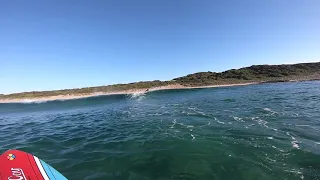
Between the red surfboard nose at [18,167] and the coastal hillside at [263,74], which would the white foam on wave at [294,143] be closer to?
the red surfboard nose at [18,167]

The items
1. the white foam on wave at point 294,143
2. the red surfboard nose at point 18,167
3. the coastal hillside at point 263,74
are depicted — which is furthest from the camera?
the coastal hillside at point 263,74

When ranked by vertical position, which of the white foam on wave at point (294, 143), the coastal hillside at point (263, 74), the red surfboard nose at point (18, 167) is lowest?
the white foam on wave at point (294, 143)

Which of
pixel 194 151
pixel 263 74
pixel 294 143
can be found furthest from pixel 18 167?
pixel 263 74

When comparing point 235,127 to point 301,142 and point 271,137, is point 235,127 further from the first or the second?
point 301,142

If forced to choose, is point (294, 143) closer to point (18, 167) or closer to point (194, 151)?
point (194, 151)

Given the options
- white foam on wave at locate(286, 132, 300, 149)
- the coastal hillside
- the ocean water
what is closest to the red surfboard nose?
the ocean water

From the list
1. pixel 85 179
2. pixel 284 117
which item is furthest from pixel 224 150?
pixel 284 117

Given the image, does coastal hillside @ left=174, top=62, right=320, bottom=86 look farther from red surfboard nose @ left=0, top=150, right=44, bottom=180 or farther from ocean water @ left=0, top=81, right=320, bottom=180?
red surfboard nose @ left=0, top=150, right=44, bottom=180

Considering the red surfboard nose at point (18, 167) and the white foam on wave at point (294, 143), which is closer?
the red surfboard nose at point (18, 167)

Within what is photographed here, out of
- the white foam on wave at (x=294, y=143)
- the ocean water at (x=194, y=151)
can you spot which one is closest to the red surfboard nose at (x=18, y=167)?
the ocean water at (x=194, y=151)

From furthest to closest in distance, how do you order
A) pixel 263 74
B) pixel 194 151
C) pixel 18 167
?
1. pixel 263 74
2. pixel 194 151
3. pixel 18 167

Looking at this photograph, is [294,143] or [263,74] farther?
[263,74]

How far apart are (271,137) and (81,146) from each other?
9.07 meters

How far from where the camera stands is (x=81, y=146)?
1009 centimetres
